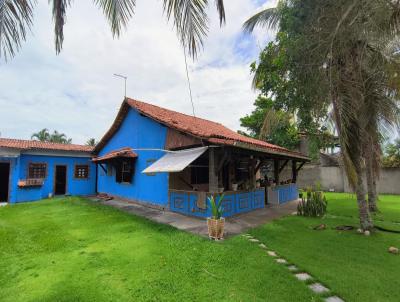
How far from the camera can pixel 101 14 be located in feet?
11.4

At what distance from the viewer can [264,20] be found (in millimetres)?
10430

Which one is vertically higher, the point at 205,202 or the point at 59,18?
the point at 59,18

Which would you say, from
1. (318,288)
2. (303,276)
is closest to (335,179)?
(303,276)

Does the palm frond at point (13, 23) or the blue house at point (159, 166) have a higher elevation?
the palm frond at point (13, 23)

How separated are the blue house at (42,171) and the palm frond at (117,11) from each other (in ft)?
54.5

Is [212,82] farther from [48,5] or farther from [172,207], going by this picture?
[172,207]

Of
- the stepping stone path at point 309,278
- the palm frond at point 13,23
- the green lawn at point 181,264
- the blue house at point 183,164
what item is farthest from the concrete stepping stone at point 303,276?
the palm frond at point 13,23

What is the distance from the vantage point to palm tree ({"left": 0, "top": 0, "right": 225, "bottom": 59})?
10.2 feet

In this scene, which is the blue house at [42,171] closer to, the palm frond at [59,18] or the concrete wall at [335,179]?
the palm frond at [59,18]

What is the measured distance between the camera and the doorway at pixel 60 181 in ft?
62.0

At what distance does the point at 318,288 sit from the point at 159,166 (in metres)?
7.22

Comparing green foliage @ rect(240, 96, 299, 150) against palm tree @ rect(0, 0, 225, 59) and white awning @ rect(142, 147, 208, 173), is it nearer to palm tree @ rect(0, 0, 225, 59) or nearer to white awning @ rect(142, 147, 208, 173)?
white awning @ rect(142, 147, 208, 173)

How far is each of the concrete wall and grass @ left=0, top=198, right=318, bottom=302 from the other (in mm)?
16926

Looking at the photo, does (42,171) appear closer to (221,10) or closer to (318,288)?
(221,10)
